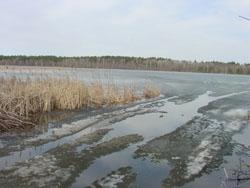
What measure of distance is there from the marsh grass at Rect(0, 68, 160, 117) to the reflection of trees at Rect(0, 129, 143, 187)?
337 cm

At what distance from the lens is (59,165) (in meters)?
4.48

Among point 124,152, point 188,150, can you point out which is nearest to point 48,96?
point 124,152

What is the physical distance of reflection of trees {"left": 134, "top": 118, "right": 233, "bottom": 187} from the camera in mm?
4371

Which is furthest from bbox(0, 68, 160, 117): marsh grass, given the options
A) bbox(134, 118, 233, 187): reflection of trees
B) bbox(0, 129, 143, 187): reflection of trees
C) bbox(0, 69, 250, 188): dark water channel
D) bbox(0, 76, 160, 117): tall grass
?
bbox(134, 118, 233, 187): reflection of trees

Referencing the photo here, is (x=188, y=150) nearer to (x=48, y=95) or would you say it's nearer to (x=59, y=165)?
(x=59, y=165)

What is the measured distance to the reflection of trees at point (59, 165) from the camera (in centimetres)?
381

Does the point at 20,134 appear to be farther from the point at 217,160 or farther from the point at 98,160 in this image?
the point at 217,160

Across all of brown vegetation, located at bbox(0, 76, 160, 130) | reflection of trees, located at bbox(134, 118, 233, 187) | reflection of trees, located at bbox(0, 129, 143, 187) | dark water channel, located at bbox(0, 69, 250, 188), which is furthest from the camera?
brown vegetation, located at bbox(0, 76, 160, 130)

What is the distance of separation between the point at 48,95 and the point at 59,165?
18.6 ft

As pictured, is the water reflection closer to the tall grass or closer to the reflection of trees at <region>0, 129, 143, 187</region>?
the reflection of trees at <region>0, 129, 143, 187</region>

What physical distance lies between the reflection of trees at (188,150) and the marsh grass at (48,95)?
16.1 feet

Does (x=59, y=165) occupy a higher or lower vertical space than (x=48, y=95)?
lower

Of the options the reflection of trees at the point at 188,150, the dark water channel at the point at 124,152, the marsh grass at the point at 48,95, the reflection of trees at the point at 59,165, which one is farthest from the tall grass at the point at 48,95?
the reflection of trees at the point at 188,150

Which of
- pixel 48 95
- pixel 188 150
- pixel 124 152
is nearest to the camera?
pixel 124 152
